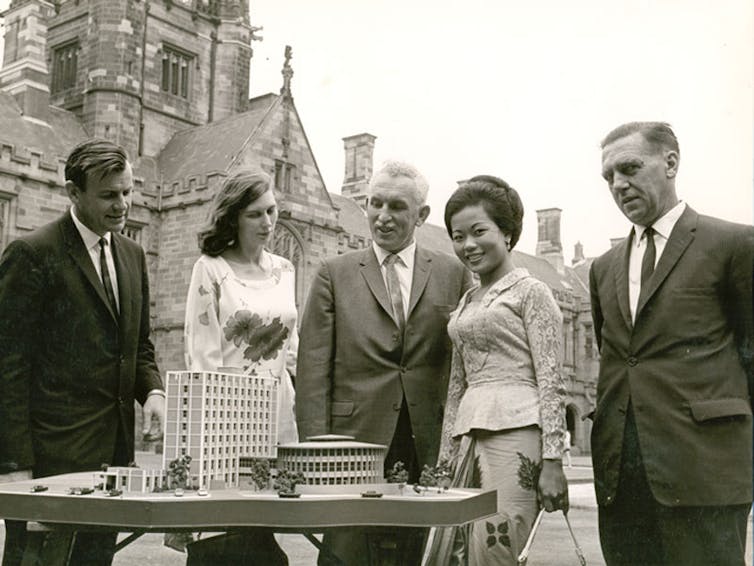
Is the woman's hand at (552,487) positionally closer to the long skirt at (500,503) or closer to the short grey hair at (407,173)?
the long skirt at (500,503)

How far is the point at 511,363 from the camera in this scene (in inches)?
132

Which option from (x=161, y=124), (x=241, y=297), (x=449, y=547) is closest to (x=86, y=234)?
(x=241, y=297)

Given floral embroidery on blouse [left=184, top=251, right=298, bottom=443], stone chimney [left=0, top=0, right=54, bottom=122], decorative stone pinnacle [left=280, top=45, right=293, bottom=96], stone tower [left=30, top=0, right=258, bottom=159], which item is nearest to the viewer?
floral embroidery on blouse [left=184, top=251, right=298, bottom=443]

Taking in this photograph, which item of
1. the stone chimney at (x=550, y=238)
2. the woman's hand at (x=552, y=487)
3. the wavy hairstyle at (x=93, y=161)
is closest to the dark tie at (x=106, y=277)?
the wavy hairstyle at (x=93, y=161)

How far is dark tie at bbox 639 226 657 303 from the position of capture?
3271 mm

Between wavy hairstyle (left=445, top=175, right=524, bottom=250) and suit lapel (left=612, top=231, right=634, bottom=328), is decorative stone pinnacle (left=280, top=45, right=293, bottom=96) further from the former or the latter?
suit lapel (left=612, top=231, right=634, bottom=328)

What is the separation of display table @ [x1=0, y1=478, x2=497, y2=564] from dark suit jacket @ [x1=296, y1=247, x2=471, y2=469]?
0.96 m

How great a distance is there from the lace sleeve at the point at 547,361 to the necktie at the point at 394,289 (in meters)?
0.62

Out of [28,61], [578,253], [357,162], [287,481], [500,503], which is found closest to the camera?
[287,481]

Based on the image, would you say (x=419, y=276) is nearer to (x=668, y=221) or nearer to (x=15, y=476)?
(x=668, y=221)

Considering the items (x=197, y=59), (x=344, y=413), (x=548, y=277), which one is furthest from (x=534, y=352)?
(x=548, y=277)

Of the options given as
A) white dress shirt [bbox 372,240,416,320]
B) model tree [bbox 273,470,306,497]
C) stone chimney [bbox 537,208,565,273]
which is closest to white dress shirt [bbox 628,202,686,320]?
white dress shirt [bbox 372,240,416,320]

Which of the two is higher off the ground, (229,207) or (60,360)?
(229,207)

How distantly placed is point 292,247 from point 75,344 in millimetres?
22632
